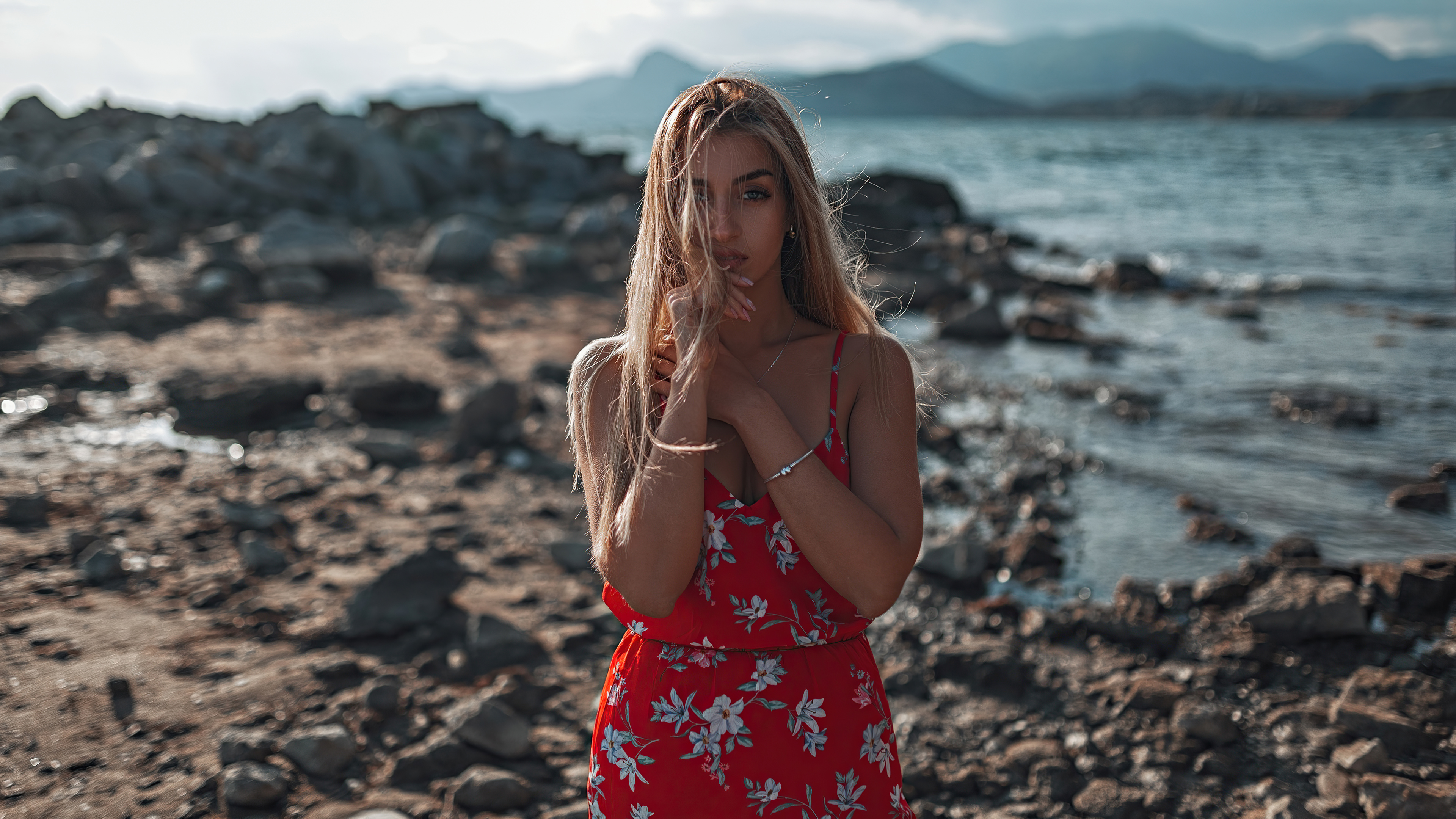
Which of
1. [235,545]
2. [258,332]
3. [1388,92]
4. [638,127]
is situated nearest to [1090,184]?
[258,332]

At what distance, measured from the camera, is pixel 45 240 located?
13.2 metres

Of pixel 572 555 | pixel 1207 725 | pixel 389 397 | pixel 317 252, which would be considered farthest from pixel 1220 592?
pixel 317 252

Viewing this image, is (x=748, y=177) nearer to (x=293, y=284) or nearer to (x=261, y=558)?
(x=261, y=558)

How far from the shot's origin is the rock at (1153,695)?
3.94 m

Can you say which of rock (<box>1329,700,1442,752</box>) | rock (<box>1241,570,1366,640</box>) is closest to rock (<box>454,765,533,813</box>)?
rock (<box>1329,700,1442,752</box>)

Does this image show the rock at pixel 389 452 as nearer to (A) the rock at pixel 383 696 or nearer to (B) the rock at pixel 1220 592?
(A) the rock at pixel 383 696

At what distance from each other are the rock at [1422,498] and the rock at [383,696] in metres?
6.35

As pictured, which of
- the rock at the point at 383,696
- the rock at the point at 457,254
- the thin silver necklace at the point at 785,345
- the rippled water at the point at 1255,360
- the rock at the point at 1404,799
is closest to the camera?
the thin silver necklace at the point at 785,345

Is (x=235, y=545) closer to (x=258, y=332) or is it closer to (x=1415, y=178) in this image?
(x=258, y=332)

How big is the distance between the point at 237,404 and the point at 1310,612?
7.33 metres

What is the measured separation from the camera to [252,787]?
3168 millimetres

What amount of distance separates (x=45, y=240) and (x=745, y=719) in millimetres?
15195

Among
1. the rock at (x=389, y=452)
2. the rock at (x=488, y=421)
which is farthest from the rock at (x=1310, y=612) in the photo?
the rock at (x=389, y=452)

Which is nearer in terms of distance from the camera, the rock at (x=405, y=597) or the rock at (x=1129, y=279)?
the rock at (x=405, y=597)
